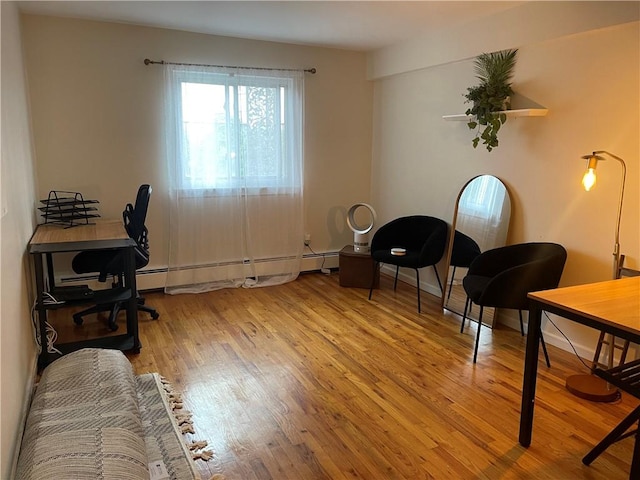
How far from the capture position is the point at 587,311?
1.95 meters

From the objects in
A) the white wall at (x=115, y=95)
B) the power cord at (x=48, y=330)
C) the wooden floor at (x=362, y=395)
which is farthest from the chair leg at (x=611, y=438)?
the white wall at (x=115, y=95)

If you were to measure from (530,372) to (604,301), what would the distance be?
0.46 metres

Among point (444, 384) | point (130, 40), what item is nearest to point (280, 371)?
point (444, 384)

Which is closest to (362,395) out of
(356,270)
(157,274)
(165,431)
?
(165,431)

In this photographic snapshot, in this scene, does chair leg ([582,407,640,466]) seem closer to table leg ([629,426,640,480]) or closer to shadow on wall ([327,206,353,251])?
table leg ([629,426,640,480])

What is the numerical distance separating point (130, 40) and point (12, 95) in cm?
151

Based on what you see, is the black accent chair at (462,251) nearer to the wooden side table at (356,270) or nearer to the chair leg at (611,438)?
the wooden side table at (356,270)

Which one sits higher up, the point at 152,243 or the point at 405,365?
the point at 152,243

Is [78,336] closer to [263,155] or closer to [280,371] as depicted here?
[280,371]

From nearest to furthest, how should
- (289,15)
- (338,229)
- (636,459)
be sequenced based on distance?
1. (636,459)
2. (289,15)
3. (338,229)

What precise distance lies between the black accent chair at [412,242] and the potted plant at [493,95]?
2.95 ft

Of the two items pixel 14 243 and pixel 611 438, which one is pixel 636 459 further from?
pixel 14 243

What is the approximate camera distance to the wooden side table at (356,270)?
183 inches

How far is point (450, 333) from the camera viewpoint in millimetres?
3623
